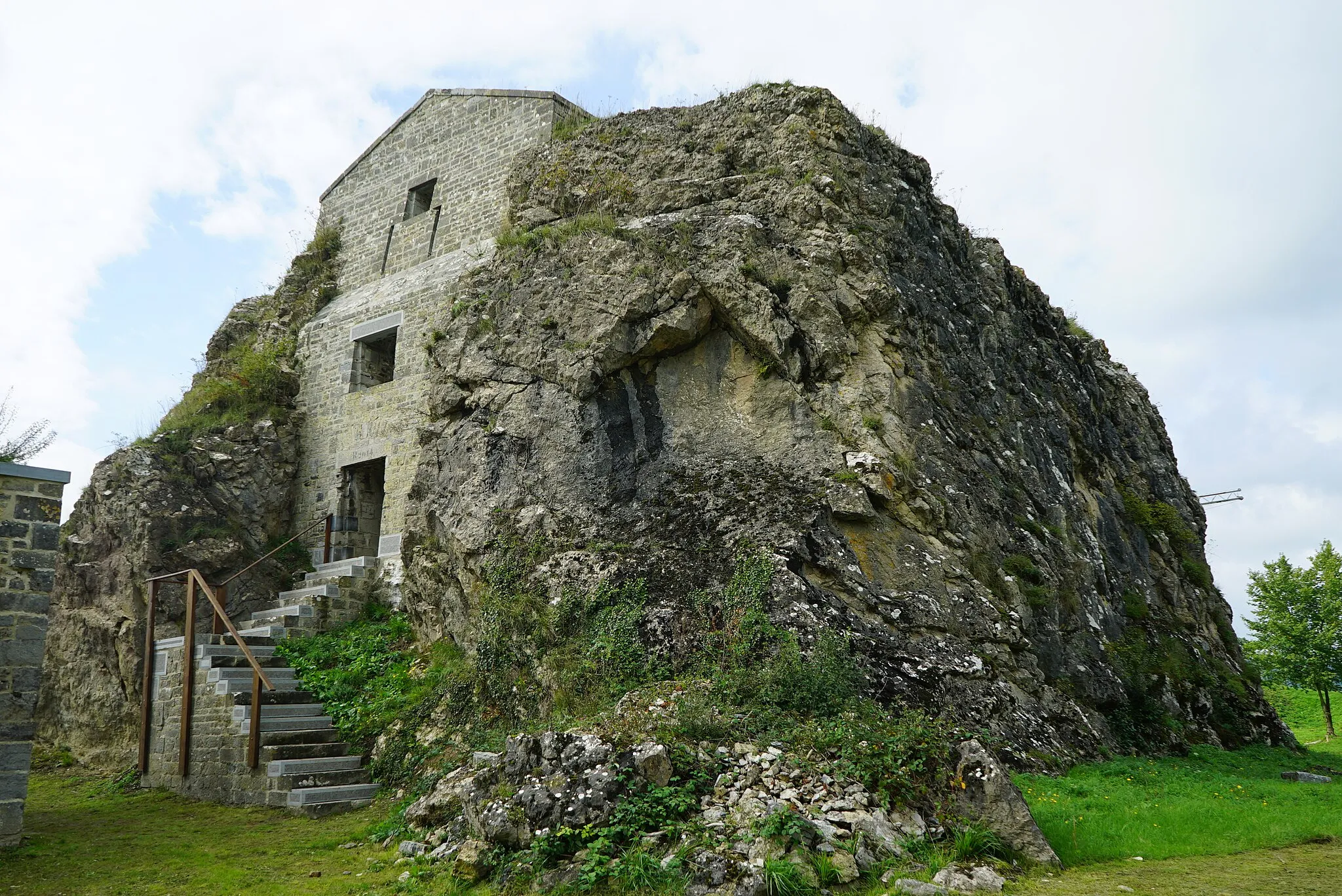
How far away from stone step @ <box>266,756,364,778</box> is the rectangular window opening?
7435mm

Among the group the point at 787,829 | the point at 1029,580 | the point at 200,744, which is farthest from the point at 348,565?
the point at 787,829

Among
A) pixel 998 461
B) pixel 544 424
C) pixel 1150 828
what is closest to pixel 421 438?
pixel 544 424

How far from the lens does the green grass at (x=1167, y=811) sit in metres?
6.59

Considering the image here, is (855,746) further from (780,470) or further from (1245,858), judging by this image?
(780,470)

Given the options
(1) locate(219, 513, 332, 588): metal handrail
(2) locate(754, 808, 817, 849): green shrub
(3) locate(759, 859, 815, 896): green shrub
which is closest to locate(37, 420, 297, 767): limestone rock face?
(1) locate(219, 513, 332, 588): metal handrail

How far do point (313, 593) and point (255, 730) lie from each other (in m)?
3.78

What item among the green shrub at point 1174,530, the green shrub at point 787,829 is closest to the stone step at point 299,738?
the green shrub at point 787,829

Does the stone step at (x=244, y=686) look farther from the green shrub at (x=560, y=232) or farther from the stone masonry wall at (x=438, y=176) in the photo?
the stone masonry wall at (x=438, y=176)

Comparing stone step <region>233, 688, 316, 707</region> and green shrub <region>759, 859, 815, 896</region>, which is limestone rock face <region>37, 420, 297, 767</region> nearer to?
stone step <region>233, 688, 316, 707</region>

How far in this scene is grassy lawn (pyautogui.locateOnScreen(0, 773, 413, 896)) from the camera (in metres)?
7.18

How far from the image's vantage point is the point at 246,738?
409 inches

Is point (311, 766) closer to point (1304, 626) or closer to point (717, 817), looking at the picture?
point (717, 817)

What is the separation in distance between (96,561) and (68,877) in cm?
799

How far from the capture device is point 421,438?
12.4 metres
